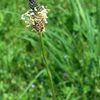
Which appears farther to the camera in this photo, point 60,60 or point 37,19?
point 60,60

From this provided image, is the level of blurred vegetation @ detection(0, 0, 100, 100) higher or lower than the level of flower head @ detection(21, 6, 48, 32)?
lower

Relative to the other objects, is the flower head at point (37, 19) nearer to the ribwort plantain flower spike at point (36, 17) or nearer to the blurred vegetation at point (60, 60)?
the ribwort plantain flower spike at point (36, 17)

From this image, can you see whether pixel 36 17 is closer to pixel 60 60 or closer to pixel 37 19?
pixel 37 19

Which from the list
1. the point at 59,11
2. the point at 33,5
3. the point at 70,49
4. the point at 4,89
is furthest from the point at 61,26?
the point at 33,5

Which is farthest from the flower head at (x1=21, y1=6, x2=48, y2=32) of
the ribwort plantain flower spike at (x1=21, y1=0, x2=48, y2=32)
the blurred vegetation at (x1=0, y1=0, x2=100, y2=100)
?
the blurred vegetation at (x1=0, y1=0, x2=100, y2=100)

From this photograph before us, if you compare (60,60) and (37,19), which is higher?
(37,19)

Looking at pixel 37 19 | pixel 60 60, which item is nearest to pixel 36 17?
pixel 37 19

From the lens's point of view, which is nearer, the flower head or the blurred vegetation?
the flower head

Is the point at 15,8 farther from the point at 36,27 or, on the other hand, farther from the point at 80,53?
the point at 36,27

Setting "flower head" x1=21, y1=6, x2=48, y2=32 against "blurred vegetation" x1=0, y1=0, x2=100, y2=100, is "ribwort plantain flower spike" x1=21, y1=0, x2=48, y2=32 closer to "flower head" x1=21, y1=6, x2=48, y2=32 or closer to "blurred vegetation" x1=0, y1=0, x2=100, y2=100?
"flower head" x1=21, y1=6, x2=48, y2=32
